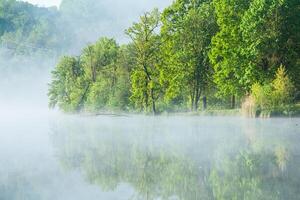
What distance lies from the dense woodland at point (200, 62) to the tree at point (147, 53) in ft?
0.37

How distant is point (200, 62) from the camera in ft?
165

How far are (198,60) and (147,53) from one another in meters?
7.12

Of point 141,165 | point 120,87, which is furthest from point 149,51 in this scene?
point 141,165

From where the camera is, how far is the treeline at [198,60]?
134 ft

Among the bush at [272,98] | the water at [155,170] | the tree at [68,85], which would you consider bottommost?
the water at [155,170]

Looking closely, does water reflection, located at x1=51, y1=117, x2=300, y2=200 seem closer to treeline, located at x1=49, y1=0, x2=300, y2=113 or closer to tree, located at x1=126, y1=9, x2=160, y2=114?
treeline, located at x1=49, y1=0, x2=300, y2=113

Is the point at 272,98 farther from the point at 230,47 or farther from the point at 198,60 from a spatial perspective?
the point at 198,60

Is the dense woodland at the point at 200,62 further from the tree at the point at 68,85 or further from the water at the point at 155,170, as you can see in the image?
the water at the point at 155,170

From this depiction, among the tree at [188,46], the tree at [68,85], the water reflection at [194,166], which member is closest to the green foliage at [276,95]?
the tree at [188,46]

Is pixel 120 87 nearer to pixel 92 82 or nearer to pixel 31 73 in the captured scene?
pixel 92 82

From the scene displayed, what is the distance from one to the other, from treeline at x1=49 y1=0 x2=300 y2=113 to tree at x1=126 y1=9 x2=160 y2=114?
0.37ft

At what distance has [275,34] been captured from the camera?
133 feet

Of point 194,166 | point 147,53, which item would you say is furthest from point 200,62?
point 194,166

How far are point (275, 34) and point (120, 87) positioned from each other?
89.8ft
